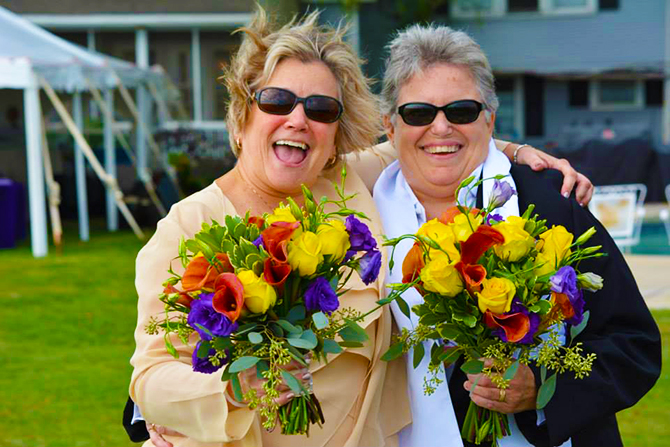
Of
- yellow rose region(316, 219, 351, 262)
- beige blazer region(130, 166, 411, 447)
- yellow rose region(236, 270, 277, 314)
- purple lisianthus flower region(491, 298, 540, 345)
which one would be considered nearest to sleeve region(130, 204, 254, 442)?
beige blazer region(130, 166, 411, 447)

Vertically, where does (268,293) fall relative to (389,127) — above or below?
below

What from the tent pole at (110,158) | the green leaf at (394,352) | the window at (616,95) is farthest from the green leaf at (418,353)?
the window at (616,95)

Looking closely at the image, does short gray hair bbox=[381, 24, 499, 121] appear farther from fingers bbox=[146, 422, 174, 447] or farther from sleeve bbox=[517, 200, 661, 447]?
fingers bbox=[146, 422, 174, 447]

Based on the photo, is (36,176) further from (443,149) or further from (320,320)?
(320,320)

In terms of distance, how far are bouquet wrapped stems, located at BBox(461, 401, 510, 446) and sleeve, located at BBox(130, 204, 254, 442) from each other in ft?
2.09

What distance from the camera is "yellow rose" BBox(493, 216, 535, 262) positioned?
2248mm

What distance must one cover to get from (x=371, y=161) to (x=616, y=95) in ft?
77.4

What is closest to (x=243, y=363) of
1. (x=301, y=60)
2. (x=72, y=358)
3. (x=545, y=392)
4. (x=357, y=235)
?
(x=357, y=235)

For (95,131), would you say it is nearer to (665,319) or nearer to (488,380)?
(665,319)

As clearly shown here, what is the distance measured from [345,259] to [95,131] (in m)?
18.2

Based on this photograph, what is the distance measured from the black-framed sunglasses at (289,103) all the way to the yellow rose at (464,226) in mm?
672

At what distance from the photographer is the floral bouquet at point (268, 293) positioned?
85.7 inches

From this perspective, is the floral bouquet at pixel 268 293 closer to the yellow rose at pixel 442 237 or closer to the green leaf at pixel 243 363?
the green leaf at pixel 243 363

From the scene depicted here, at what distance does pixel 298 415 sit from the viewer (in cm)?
241
